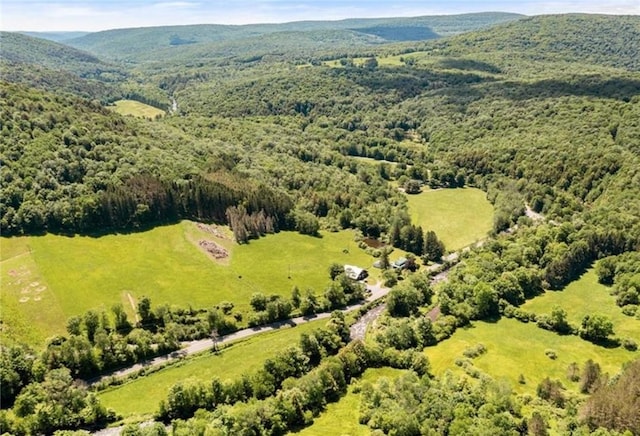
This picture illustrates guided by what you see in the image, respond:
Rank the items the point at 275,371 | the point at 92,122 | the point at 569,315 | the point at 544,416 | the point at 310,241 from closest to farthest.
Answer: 1. the point at 544,416
2. the point at 275,371
3. the point at 569,315
4. the point at 310,241
5. the point at 92,122

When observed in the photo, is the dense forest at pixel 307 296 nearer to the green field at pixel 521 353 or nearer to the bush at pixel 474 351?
the bush at pixel 474 351

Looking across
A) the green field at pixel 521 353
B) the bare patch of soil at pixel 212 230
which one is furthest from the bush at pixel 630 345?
the bare patch of soil at pixel 212 230

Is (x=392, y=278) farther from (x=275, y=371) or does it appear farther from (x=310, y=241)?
(x=275, y=371)

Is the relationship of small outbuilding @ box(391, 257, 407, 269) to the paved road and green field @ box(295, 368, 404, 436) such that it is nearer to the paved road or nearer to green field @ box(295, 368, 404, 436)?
the paved road

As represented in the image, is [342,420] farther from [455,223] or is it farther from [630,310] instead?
[455,223]

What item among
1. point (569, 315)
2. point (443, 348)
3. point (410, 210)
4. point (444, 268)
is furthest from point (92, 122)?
point (569, 315)

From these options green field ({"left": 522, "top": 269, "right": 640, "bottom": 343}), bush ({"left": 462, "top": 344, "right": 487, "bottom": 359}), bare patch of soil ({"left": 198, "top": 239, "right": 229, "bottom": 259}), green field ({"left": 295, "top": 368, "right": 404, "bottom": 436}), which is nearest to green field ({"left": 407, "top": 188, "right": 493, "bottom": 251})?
green field ({"left": 522, "top": 269, "right": 640, "bottom": 343})

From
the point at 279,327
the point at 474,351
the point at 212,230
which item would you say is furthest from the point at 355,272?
the point at 212,230
